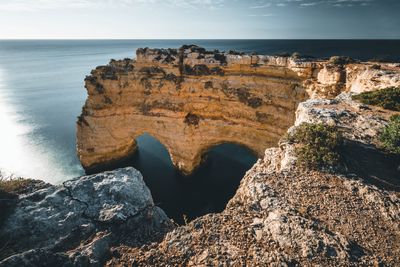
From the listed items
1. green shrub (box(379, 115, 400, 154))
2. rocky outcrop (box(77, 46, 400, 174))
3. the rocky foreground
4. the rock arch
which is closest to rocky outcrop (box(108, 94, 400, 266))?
the rocky foreground

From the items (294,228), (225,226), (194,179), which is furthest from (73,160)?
(294,228)

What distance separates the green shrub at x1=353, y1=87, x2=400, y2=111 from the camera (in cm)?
1070

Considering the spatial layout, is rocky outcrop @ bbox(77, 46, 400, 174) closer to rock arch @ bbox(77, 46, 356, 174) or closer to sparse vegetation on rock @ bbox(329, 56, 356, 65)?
rock arch @ bbox(77, 46, 356, 174)

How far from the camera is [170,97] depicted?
24047mm

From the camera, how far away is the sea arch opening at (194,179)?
73.4ft

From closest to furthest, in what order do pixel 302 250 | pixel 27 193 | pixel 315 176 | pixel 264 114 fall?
pixel 302 250, pixel 27 193, pixel 315 176, pixel 264 114

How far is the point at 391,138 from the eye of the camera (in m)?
7.93

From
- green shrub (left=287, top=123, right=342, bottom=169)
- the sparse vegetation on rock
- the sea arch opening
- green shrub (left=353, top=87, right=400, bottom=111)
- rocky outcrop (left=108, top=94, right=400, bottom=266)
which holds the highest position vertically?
the sparse vegetation on rock

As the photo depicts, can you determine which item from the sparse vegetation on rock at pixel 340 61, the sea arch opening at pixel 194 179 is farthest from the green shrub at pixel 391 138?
the sea arch opening at pixel 194 179

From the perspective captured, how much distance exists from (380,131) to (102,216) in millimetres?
9357

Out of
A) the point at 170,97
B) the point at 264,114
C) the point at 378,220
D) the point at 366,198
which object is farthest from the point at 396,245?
the point at 170,97

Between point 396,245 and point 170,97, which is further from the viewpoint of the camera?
point 170,97

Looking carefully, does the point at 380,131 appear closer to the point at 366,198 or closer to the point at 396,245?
the point at 366,198

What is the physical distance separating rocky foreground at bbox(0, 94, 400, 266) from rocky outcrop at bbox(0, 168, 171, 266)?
0.7 inches
